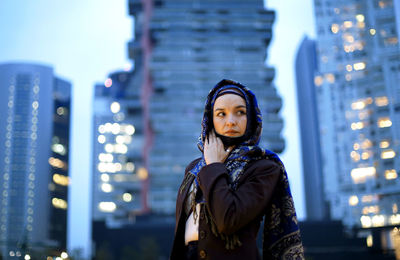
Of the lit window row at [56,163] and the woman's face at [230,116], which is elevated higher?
the lit window row at [56,163]

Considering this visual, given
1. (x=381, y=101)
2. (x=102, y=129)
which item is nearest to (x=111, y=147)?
(x=102, y=129)

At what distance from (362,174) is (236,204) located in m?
53.5

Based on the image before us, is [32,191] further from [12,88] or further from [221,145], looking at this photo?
[221,145]

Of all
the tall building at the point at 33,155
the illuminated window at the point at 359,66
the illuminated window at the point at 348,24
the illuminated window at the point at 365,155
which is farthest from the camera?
the tall building at the point at 33,155

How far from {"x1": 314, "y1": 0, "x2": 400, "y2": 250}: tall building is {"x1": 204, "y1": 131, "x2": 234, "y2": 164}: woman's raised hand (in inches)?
1608

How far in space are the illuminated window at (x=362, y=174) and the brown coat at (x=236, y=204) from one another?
51791mm

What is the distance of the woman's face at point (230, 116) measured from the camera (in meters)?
2.44

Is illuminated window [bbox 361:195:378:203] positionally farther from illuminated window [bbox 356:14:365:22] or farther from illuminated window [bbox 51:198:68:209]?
illuminated window [bbox 51:198:68:209]

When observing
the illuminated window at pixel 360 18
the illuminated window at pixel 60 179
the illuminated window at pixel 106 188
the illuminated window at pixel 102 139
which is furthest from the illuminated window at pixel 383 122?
the illuminated window at pixel 60 179

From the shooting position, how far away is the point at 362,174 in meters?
52.6

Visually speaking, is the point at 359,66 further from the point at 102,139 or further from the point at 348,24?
the point at 102,139

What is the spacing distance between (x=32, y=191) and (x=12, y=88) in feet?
74.9

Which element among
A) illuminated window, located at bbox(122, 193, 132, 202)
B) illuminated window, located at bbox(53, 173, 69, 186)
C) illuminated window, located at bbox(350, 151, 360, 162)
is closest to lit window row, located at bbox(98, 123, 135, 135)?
illuminated window, located at bbox(53, 173, 69, 186)

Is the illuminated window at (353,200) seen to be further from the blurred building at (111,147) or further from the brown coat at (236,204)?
the brown coat at (236,204)
